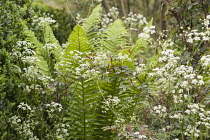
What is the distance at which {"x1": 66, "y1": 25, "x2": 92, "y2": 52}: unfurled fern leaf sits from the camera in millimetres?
2873

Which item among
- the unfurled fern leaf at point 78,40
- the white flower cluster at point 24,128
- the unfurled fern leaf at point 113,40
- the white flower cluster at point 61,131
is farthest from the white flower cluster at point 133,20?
the white flower cluster at point 24,128

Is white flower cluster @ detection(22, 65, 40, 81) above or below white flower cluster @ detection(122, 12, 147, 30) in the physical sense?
below

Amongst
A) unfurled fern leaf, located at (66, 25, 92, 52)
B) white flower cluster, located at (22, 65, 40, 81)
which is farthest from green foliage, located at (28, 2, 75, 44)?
white flower cluster, located at (22, 65, 40, 81)

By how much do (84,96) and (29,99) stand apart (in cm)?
76

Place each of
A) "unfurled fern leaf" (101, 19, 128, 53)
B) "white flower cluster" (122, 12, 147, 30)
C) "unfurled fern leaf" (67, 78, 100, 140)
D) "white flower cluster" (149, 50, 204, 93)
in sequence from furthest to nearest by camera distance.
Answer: "white flower cluster" (122, 12, 147, 30)
"unfurled fern leaf" (101, 19, 128, 53)
"unfurled fern leaf" (67, 78, 100, 140)
"white flower cluster" (149, 50, 204, 93)

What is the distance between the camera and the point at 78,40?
291 centimetres

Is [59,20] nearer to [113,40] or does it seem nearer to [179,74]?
[113,40]

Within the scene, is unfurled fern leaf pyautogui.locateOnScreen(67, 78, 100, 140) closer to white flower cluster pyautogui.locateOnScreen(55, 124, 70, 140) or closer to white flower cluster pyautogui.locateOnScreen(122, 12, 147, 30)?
white flower cluster pyautogui.locateOnScreen(55, 124, 70, 140)

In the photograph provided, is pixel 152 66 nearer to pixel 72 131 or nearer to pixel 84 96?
pixel 84 96

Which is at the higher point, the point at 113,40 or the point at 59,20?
the point at 59,20

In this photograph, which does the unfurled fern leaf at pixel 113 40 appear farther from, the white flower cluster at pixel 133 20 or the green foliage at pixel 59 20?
the green foliage at pixel 59 20

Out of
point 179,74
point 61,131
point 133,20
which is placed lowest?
point 61,131

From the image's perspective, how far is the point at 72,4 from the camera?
25.9ft

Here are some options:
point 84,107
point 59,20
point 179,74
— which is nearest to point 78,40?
point 84,107
